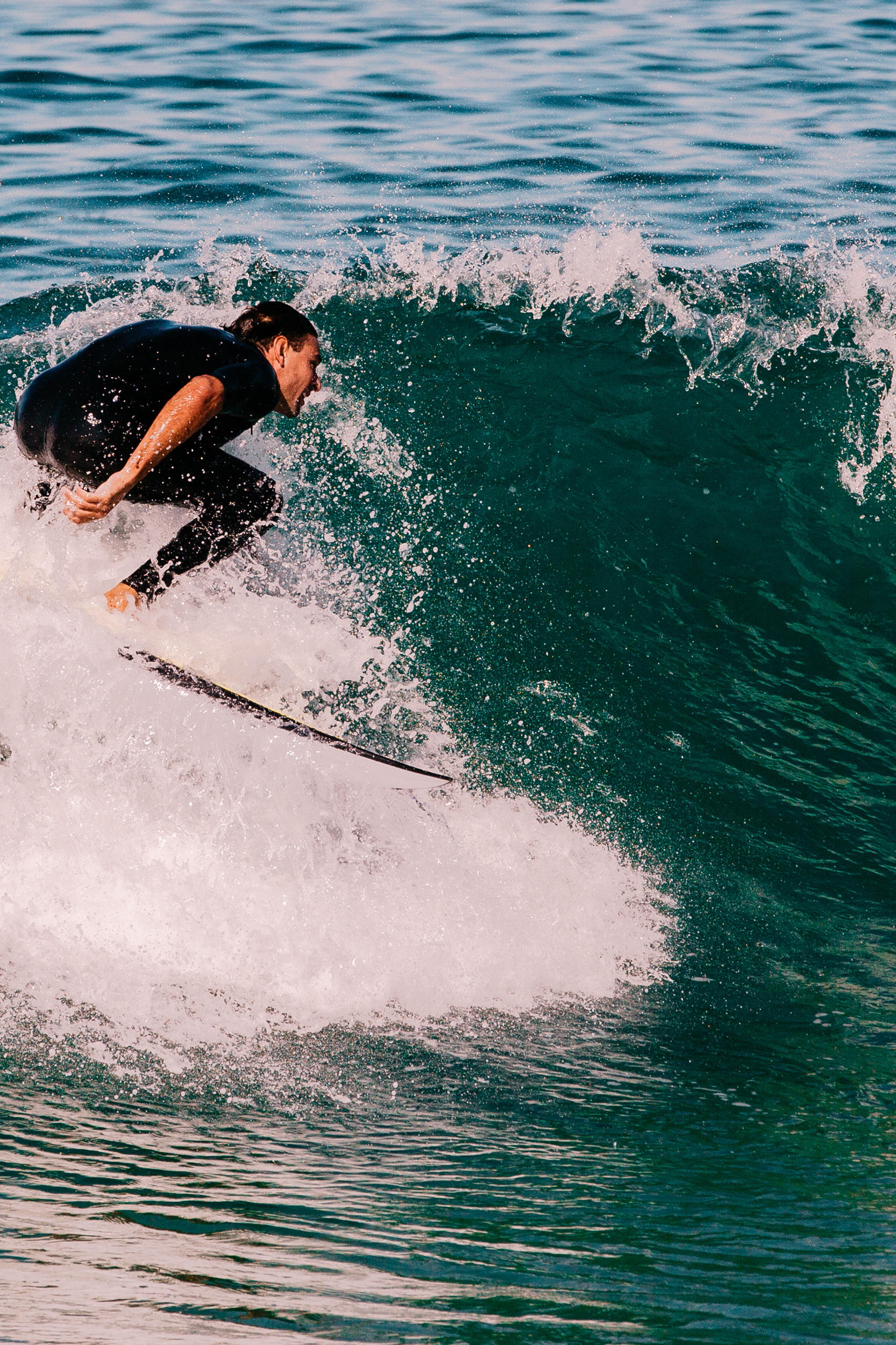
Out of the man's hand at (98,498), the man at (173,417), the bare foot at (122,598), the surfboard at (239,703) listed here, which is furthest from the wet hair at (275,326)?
the surfboard at (239,703)

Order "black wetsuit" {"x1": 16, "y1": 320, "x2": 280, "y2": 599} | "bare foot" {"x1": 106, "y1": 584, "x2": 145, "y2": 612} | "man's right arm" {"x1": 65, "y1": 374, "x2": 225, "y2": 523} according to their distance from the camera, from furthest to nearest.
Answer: "bare foot" {"x1": 106, "y1": 584, "x2": 145, "y2": 612} → "black wetsuit" {"x1": 16, "y1": 320, "x2": 280, "y2": 599} → "man's right arm" {"x1": 65, "y1": 374, "x2": 225, "y2": 523}

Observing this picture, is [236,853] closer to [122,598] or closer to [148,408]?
[122,598]

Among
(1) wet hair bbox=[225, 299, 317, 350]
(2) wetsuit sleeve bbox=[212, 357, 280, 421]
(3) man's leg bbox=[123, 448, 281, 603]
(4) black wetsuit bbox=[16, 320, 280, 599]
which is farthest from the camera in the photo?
(3) man's leg bbox=[123, 448, 281, 603]

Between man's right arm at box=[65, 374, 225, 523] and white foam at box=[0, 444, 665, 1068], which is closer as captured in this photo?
man's right arm at box=[65, 374, 225, 523]

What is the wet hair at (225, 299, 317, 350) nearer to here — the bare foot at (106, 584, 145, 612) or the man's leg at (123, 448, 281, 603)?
the man's leg at (123, 448, 281, 603)

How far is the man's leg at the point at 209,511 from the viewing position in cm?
503

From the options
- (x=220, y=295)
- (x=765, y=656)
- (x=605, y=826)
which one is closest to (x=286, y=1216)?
(x=605, y=826)

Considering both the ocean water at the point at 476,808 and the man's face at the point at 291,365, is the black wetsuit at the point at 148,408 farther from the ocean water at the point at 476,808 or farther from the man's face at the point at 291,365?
the ocean water at the point at 476,808

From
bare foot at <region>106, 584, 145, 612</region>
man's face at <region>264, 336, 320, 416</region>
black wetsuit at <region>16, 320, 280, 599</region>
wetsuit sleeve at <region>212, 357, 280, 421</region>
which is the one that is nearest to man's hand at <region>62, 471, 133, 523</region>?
black wetsuit at <region>16, 320, 280, 599</region>

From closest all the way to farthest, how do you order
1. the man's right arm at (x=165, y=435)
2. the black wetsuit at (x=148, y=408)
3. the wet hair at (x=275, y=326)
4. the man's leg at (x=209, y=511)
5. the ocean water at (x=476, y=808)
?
the ocean water at (x=476, y=808), the man's right arm at (x=165, y=435), the black wetsuit at (x=148, y=408), the wet hair at (x=275, y=326), the man's leg at (x=209, y=511)

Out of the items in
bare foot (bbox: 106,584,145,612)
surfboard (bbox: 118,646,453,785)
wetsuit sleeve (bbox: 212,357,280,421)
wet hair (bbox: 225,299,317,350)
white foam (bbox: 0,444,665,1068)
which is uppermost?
wet hair (bbox: 225,299,317,350)

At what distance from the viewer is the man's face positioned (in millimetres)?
4895

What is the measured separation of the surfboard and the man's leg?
25 cm

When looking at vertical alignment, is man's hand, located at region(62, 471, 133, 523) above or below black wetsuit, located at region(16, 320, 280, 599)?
below
